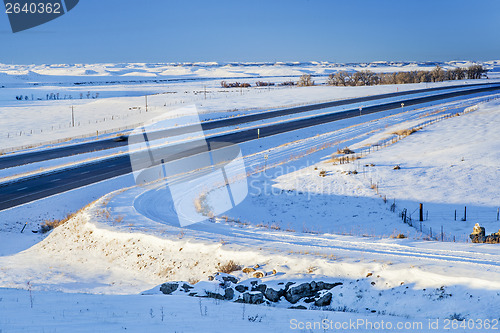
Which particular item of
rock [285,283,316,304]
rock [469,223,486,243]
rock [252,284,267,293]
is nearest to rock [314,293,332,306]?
rock [285,283,316,304]

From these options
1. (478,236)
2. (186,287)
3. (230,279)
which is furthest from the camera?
(478,236)

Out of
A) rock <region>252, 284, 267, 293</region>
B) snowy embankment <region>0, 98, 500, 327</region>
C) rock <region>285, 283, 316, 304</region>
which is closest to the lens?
snowy embankment <region>0, 98, 500, 327</region>

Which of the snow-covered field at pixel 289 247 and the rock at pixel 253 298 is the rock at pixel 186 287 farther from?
the rock at pixel 253 298

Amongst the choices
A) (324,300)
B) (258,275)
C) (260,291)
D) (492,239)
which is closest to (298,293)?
(324,300)

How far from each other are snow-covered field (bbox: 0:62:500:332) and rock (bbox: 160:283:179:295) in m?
0.30

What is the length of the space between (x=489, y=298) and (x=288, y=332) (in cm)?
448

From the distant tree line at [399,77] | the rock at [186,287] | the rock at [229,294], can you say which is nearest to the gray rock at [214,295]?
the rock at [229,294]

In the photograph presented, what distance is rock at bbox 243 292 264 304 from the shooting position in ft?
36.2

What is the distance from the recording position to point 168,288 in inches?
469

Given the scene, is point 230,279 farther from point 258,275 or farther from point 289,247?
point 289,247

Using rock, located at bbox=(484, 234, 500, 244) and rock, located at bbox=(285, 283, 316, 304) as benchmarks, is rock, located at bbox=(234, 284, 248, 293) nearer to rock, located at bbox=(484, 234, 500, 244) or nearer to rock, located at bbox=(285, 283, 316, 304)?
rock, located at bbox=(285, 283, 316, 304)

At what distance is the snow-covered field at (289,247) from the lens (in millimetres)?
9328

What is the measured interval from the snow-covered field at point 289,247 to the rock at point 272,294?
261mm

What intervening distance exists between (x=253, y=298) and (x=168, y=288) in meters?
2.41
